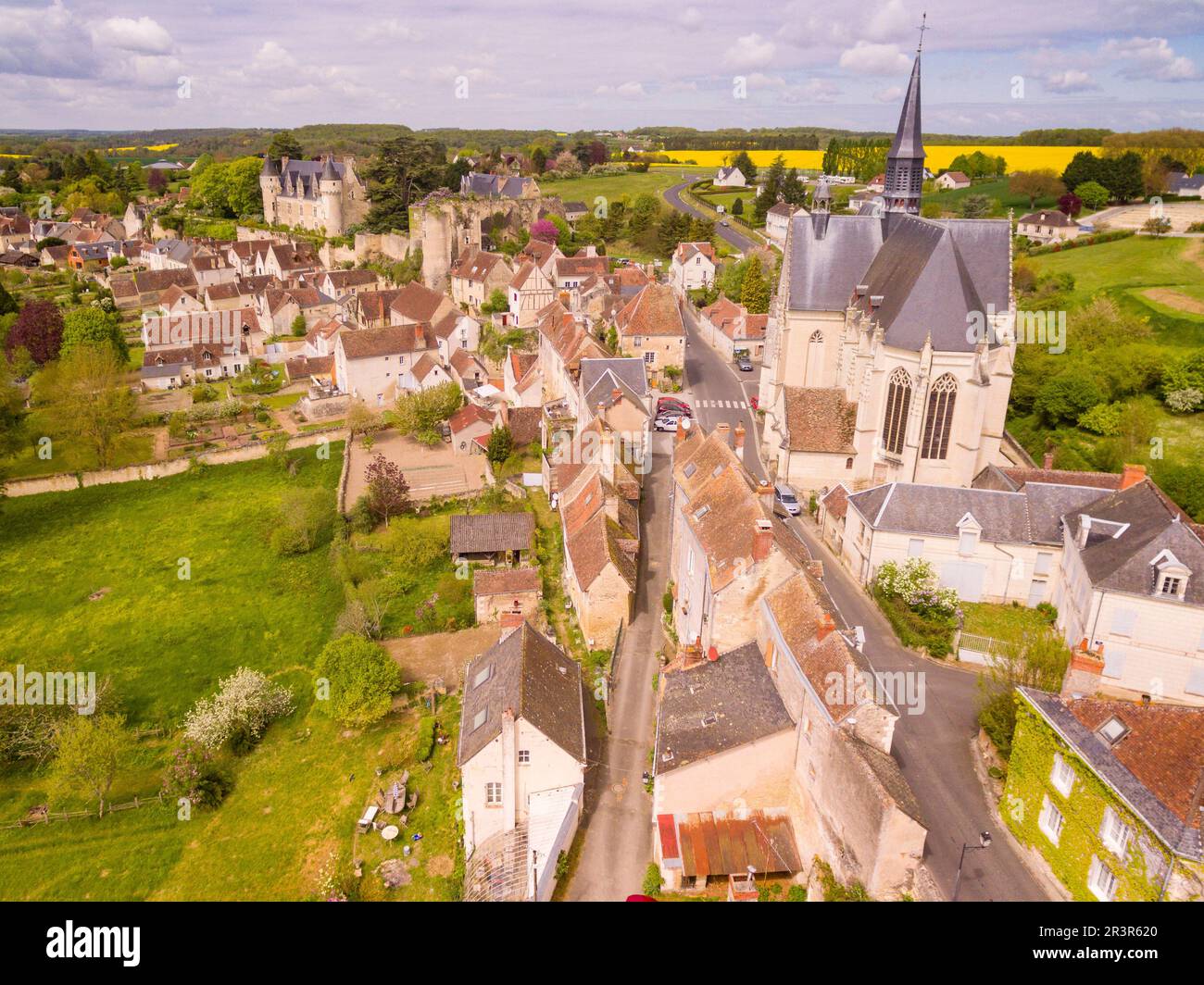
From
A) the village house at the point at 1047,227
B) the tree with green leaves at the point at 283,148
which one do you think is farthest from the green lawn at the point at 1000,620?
the tree with green leaves at the point at 283,148

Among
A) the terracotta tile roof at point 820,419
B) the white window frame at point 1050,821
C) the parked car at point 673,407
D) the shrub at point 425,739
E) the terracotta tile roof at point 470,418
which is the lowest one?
the shrub at point 425,739

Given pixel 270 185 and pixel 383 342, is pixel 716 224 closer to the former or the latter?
pixel 383 342

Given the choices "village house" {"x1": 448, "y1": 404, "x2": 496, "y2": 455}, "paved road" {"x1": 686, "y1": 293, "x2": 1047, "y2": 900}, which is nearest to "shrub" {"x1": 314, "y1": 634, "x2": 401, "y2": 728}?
"paved road" {"x1": 686, "y1": 293, "x2": 1047, "y2": 900}

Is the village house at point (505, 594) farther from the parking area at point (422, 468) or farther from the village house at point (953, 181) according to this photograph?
the village house at point (953, 181)

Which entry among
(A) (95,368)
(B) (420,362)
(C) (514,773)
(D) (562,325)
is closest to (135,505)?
(A) (95,368)

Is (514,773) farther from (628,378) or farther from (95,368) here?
(95,368)
